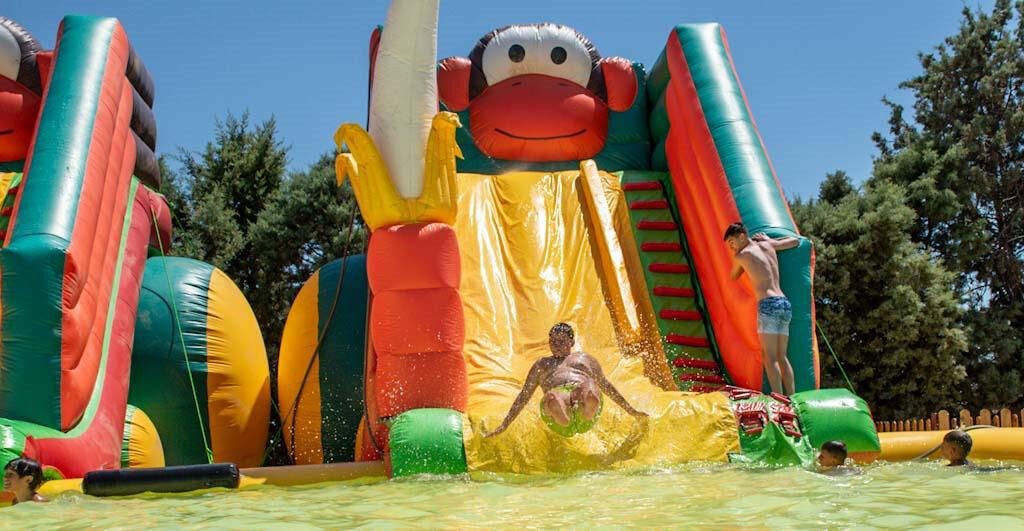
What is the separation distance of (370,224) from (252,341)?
1632 mm

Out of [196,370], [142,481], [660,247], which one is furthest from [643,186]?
[142,481]

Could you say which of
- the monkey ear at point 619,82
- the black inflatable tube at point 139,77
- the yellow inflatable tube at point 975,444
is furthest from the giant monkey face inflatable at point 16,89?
the yellow inflatable tube at point 975,444

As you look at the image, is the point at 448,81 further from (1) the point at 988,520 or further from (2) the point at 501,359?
(1) the point at 988,520

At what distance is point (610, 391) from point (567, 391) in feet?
0.84

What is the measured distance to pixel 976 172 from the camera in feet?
38.3

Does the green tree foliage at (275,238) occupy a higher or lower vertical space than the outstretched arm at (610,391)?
higher

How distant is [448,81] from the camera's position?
6273mm

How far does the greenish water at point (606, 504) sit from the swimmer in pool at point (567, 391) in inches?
9.3

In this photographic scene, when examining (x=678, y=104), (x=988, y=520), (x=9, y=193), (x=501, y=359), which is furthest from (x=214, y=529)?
(x=678, y=104)

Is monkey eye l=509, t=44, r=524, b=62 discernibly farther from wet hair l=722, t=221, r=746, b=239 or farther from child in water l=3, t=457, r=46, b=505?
child in water l=3, t=457, r=46, b=505

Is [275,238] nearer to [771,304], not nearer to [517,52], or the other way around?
[517,52]

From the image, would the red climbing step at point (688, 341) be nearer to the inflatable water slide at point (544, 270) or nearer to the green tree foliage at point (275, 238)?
the inflatable water slide at point (544, 270)

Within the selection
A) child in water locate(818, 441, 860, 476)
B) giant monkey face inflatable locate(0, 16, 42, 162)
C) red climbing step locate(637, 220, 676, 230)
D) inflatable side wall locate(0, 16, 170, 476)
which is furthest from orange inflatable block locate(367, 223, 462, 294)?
giant monkey face inflatable locate(0, 16, 42, 162)

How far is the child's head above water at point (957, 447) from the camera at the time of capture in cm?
340
